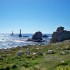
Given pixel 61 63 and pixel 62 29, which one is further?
pixel 62 29


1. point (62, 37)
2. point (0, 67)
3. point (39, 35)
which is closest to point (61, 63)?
point (0, 67)

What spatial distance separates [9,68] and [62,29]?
315ft

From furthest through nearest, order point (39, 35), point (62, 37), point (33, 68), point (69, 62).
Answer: point (39, 35), point (62, 37), point (69, 62), point (33, 68)

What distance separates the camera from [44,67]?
22.1m

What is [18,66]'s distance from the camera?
75.5ft

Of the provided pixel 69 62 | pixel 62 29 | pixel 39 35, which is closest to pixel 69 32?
pixel 62 29

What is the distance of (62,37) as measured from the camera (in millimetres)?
111312

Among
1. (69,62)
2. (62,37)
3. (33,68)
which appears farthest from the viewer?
(62,37)

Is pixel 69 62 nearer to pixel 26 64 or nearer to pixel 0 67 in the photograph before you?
pixel 26 64

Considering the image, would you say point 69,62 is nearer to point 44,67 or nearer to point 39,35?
point 44,67

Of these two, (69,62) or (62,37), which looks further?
(62,37)

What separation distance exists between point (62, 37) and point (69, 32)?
22.9 ft

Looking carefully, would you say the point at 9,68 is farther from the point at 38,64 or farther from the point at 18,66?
the point at 38,64

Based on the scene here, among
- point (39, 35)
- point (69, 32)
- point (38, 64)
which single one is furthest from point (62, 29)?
point (38, 64)
